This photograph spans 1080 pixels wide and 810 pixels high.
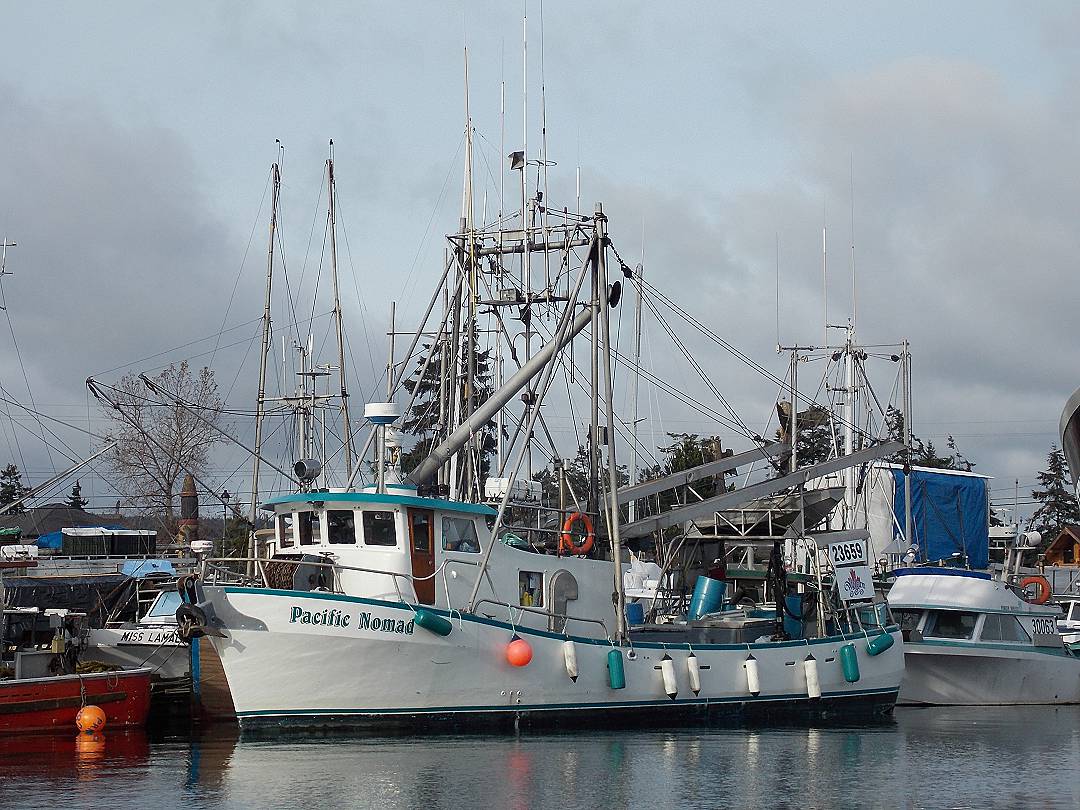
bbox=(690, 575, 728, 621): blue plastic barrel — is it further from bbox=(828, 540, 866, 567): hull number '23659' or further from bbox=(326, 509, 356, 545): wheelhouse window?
bbox=(326, 509, 356, 545): wheelhouse window

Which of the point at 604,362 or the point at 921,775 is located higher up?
the point at 604,362

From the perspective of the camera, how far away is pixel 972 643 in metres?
30.7

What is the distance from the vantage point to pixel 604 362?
25.3m

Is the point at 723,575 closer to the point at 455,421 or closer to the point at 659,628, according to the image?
the point at 659,628

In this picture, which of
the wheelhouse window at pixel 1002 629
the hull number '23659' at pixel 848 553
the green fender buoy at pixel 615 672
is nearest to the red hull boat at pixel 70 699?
the green fender buoy at pixel 615 672

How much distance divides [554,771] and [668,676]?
5.58m

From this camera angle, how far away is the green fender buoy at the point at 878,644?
2730 centimetres

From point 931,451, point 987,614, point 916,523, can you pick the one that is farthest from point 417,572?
point 931,451

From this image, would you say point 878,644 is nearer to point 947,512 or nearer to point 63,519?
point 947,512

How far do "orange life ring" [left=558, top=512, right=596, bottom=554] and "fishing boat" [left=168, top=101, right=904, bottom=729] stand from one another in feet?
0.10

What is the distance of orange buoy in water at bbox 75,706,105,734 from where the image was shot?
72.6 feet

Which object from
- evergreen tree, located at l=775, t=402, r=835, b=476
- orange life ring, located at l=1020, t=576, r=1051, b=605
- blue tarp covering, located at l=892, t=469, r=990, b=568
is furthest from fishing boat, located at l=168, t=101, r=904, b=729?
evergreen tree, located at l=775, t=402, r=835, b=476

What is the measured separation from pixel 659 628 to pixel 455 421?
6.32m

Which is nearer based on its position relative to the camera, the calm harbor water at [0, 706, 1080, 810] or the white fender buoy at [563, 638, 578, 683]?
the calm harbor water at [0, 706, 1080, 810]
